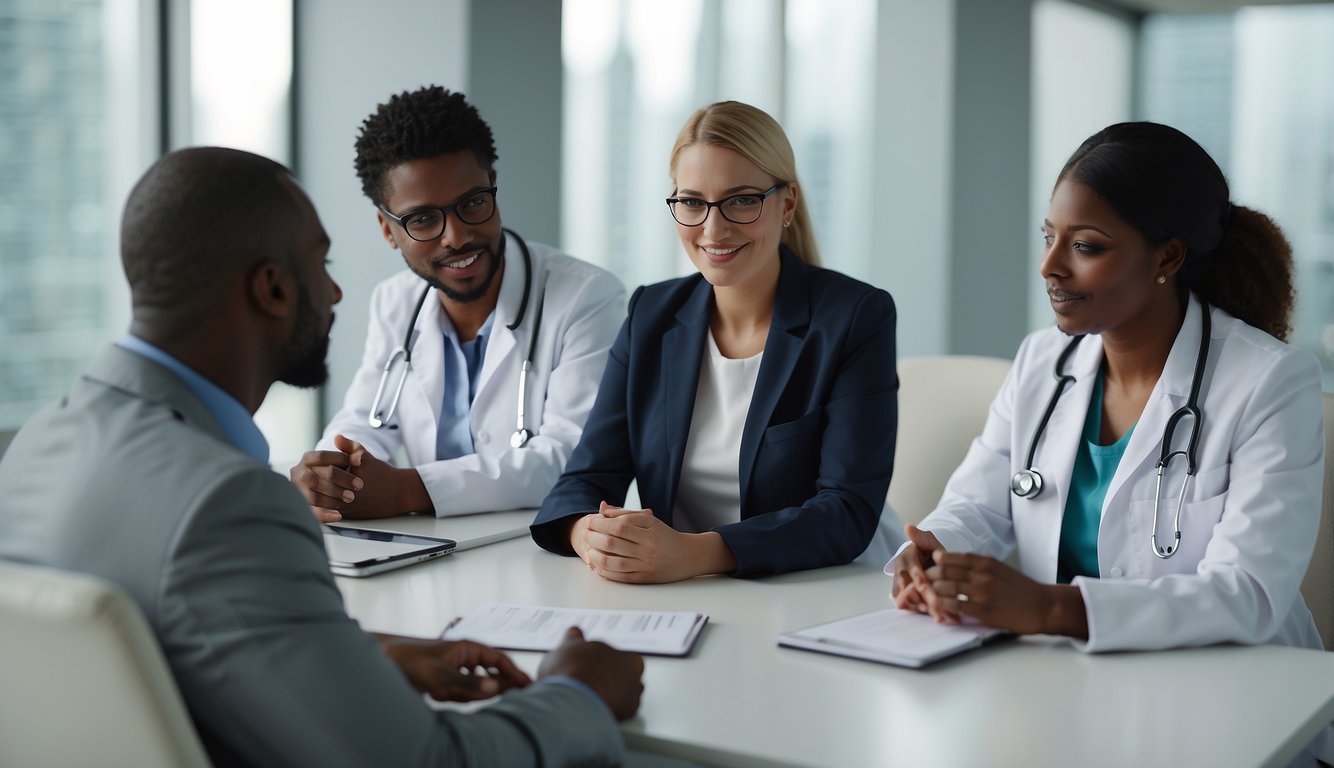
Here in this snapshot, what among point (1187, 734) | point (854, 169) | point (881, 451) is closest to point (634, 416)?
point (881, 451)

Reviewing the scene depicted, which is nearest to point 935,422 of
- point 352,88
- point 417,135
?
point 417,135

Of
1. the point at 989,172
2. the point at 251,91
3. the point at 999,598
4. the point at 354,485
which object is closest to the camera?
the point at 999,598

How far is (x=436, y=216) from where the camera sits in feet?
8.20

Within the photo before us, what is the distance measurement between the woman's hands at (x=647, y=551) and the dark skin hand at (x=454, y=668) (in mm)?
429

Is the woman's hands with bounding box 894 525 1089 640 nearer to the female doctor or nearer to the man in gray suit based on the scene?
the female doctor

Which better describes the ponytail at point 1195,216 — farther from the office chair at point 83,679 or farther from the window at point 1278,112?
the window at point 1278,112

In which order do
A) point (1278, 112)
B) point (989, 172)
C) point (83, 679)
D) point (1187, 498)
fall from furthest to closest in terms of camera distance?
point (1278, 112)
point (989, 172)
point (1187, 498)
point (83, 679)

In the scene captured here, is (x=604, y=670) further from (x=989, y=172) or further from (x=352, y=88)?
(x=989, y=172)

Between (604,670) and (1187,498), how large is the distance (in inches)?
36.1

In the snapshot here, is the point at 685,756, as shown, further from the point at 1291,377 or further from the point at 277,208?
the point at 1291,377

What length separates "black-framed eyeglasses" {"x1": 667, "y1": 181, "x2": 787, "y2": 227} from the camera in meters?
2.04

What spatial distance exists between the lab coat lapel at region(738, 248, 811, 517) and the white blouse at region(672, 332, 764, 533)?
0.03 m

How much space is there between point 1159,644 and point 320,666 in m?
0.99

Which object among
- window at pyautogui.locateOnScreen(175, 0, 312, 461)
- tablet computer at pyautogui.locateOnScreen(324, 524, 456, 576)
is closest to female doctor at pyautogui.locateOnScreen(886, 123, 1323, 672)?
tablet computer at pyautogui.locateOnScreen(324, 524, 456, 576)
